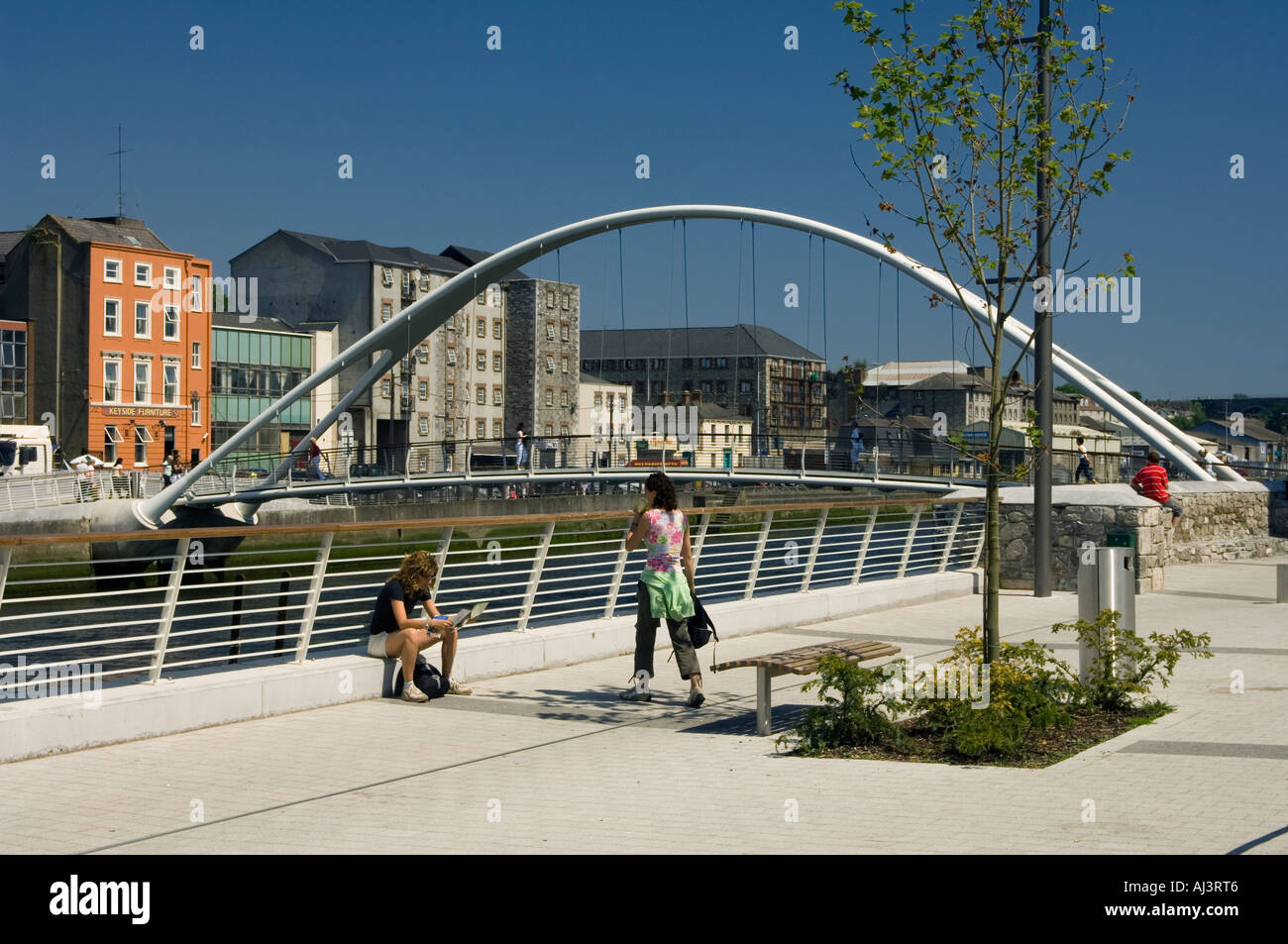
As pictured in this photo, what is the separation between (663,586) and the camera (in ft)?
33.2

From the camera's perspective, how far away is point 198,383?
255 feet

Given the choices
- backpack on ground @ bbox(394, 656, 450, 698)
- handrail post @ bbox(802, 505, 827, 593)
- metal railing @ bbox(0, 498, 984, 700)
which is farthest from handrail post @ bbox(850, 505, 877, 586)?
backpack on ground @ bbox(394, 656, 450, 698)

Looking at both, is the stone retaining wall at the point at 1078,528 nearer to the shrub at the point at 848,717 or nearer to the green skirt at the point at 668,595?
the green skirt at the point at 668,595

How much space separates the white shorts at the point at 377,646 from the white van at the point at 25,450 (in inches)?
2077

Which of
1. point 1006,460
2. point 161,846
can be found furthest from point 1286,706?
point 1006,460

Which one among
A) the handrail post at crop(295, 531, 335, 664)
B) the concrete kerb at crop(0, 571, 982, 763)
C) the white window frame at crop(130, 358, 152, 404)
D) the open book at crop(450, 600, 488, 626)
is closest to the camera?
the concrete kerb at crop(0, 571, 982, 763)

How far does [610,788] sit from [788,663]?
178cm

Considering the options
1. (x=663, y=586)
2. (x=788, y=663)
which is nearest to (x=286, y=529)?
(x=663, y=586)

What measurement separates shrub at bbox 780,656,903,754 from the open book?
3005mm

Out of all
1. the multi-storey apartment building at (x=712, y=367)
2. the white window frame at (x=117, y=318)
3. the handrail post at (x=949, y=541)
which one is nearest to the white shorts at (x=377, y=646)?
the handrail post at (x=949, y=541)

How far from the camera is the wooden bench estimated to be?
8.77 metres

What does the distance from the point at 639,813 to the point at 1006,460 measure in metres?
29.6

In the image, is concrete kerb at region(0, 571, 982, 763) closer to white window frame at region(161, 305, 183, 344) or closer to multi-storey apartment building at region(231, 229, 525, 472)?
white window frame at region(161, 305, 183, 344)
